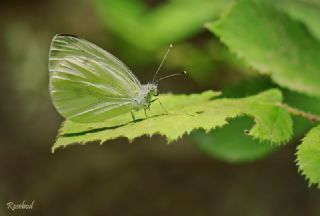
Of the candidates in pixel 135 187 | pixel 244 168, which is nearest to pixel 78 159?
pixel 135 187

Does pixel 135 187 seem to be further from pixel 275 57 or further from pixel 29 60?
pixel 275 57

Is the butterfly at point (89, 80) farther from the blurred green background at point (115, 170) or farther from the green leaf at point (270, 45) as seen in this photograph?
the blurred green background at point (115, 170)

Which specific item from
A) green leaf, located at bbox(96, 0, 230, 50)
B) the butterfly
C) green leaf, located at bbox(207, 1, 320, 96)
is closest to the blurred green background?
green leaf, located at bbox(96, 0, 230, 50)

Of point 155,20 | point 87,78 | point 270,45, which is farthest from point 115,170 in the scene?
point 270,45

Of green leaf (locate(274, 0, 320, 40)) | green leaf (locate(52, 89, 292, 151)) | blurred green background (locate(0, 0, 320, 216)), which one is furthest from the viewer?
blurred green background (locate(0, 0, 320, 216))

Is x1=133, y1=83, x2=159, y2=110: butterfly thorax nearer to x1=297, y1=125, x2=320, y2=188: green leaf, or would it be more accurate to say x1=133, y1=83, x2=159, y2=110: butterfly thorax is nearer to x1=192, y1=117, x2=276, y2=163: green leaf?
x1=192, y1=117, x2=276, y2=163: green leaf

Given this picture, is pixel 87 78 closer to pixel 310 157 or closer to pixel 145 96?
pixel 145 96

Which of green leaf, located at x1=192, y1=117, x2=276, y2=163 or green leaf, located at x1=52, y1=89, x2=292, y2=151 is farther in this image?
green leaf, located at x1=192, y1=117, x2=276, y2=163

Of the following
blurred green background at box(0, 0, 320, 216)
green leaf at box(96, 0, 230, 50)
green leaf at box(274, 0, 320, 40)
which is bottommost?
blurred green background at box(0, 0, 320, 216)
